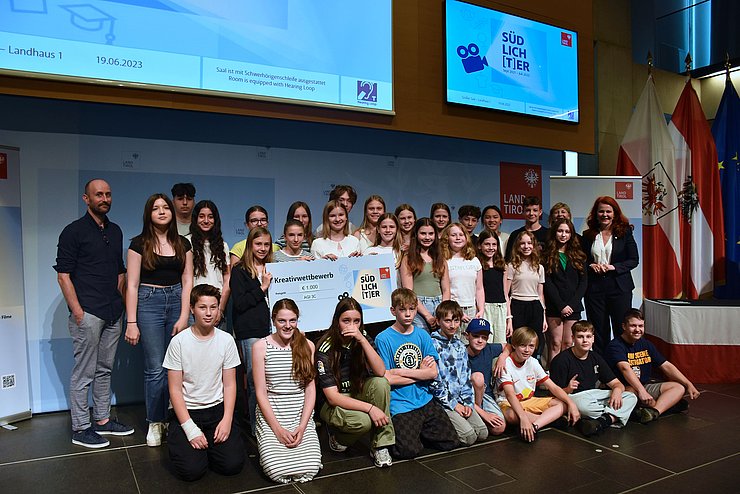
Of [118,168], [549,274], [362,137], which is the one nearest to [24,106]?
[118,168]

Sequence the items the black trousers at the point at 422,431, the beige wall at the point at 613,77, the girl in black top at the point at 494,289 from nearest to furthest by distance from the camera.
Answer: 1. the black trousers at the point at 422,431
2. the girl in black top at the point at 494,289
3. the beige wall at the point at 613,77

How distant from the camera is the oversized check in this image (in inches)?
157

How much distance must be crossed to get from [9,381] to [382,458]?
110 inches

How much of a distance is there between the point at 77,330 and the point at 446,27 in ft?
13.7

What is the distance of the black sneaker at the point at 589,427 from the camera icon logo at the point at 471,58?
346cm

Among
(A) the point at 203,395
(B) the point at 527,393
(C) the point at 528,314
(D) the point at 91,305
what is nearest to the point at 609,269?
(C) the point at 528,314

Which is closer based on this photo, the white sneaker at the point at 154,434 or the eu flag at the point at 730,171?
the white sneaker at the point at 154,434

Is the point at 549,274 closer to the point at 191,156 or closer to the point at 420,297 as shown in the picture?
the point at 420,297

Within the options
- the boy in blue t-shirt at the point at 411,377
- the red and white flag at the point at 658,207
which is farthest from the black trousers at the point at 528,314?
the red and white flag at the point at 658,207

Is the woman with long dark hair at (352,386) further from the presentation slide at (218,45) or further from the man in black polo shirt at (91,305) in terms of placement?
the presentation slide at (218,45)

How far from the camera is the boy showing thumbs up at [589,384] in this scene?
4059mm

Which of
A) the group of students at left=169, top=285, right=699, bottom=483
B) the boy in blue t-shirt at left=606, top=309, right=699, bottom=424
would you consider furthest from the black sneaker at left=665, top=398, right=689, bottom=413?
the group of students at left=169, top=285, right=699, bottom=483

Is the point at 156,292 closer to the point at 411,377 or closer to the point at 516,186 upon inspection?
the point at 411,377

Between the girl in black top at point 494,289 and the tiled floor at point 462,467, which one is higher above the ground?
the girl in black top at point 494,289
